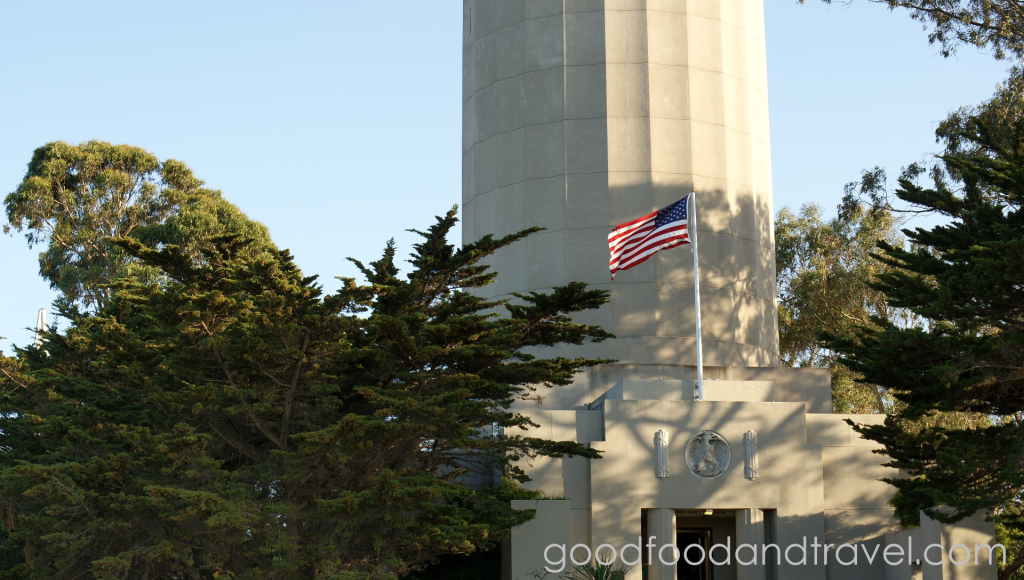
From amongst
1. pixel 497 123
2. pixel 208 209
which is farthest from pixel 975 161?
pixel 208 209

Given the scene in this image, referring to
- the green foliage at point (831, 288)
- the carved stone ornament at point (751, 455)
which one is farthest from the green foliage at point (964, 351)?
the green foliage at point (831, 288)

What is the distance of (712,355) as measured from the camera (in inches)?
1217

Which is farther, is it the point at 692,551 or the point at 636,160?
the point at 636,160

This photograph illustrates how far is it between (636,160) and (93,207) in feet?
82.7

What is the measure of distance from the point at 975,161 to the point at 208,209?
31258 millimetres

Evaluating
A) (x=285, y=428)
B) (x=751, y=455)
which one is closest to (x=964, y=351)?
(x=751, y=455)

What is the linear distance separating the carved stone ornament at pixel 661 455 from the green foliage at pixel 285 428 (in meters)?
2.62

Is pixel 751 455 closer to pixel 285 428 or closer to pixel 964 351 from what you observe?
pixel 964 351

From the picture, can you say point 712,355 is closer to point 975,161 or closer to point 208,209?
point 975,161

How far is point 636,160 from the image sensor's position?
Answer: 3142 cm

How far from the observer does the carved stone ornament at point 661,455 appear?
80.4ft

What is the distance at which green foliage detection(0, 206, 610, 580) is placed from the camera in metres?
19.0

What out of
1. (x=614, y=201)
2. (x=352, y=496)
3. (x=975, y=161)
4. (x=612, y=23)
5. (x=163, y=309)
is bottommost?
(x=352, y=496)

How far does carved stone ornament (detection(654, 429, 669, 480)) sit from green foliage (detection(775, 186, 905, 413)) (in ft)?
72.3
